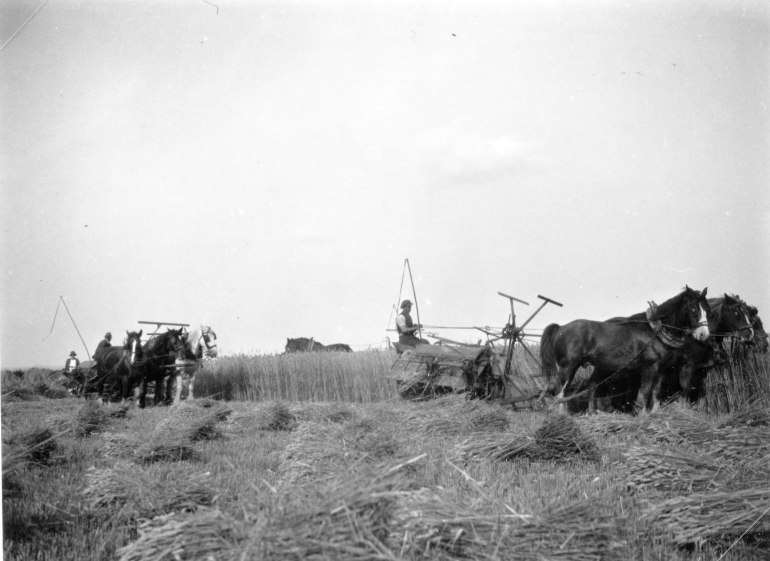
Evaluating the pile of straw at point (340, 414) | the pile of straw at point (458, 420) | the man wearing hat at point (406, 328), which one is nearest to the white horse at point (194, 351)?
the man wearing hat at point (406, 328)

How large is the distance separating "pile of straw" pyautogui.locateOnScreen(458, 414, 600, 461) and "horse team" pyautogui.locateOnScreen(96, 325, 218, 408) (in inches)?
430

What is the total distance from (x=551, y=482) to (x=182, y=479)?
2.88m

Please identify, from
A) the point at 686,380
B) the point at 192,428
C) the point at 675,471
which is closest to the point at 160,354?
the point at 192,428

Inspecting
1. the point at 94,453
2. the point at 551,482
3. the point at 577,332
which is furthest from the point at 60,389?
the point at 551,482

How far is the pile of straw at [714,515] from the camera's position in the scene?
3371 millimetres

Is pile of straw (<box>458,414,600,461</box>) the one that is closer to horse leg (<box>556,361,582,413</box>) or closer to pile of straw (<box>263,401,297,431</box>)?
pile of straw (<box>263,401,297,431</box>)

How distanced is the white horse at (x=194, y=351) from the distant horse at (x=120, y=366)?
1016mm

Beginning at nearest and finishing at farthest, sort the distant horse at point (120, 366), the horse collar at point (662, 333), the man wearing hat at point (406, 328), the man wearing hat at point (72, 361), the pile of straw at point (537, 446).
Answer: the pile of straw at point (537, 446) < the horse collar at point (662, 333) < the man wearing hat at point (406, 328) < the distant horse at point (120, 366) < the man wearing hat at point (72, 361)

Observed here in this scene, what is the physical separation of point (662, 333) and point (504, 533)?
27.2ft

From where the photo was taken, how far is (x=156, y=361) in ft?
49.7

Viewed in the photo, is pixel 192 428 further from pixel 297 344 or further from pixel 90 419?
pixel 297 344

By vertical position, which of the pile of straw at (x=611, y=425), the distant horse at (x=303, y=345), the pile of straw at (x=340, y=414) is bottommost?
the pile of straw at (x=611, y=425)

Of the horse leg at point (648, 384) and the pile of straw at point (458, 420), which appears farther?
the horse leg at point (648, 384)

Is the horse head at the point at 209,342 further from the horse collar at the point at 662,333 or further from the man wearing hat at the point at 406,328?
the horse collar at the point at 662,333
